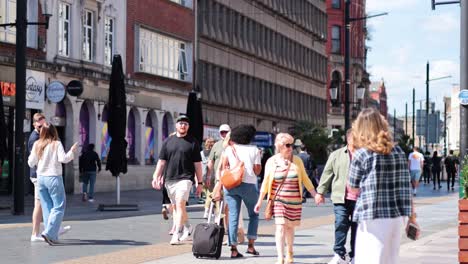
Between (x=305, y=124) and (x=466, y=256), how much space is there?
49.7m

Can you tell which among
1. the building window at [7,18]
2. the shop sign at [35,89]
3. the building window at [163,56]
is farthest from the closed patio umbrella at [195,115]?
the building window at [7,18]

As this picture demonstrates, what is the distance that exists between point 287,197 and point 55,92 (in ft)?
75.5

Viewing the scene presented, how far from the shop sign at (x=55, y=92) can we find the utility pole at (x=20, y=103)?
10507 millimetres

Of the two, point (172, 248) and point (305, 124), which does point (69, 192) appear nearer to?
point (172, 248)

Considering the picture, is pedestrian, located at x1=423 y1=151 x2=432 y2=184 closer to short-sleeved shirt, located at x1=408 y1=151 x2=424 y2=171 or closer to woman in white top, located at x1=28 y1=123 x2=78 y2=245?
short-sleeved shirt, located at x1=408 y1=151 x2=424 y2=171

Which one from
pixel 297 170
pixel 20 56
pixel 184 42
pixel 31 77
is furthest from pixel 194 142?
pixel 184 42

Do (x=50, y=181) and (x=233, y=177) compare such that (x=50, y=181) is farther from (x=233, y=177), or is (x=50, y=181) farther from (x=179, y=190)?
(x=233, y=177)

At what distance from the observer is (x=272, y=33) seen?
6838 centimetres

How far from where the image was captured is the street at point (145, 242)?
14.6 m

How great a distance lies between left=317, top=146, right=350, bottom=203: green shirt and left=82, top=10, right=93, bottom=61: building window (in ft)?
88.7

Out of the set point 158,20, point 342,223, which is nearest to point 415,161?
point 158,20

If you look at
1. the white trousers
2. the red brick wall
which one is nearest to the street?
the white trousers

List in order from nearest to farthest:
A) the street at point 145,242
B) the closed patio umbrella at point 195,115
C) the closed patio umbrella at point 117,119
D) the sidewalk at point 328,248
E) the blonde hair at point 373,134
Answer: the blonde hair at point 373,134, the sidewalk at point 328,248, the street at point 145,242, the closed patio umbrella at point 117,119, the closed patio umbrella at point 195,115

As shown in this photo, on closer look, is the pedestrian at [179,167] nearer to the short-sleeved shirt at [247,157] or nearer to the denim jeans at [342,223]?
the short-sleeved shirt at [247,157]
